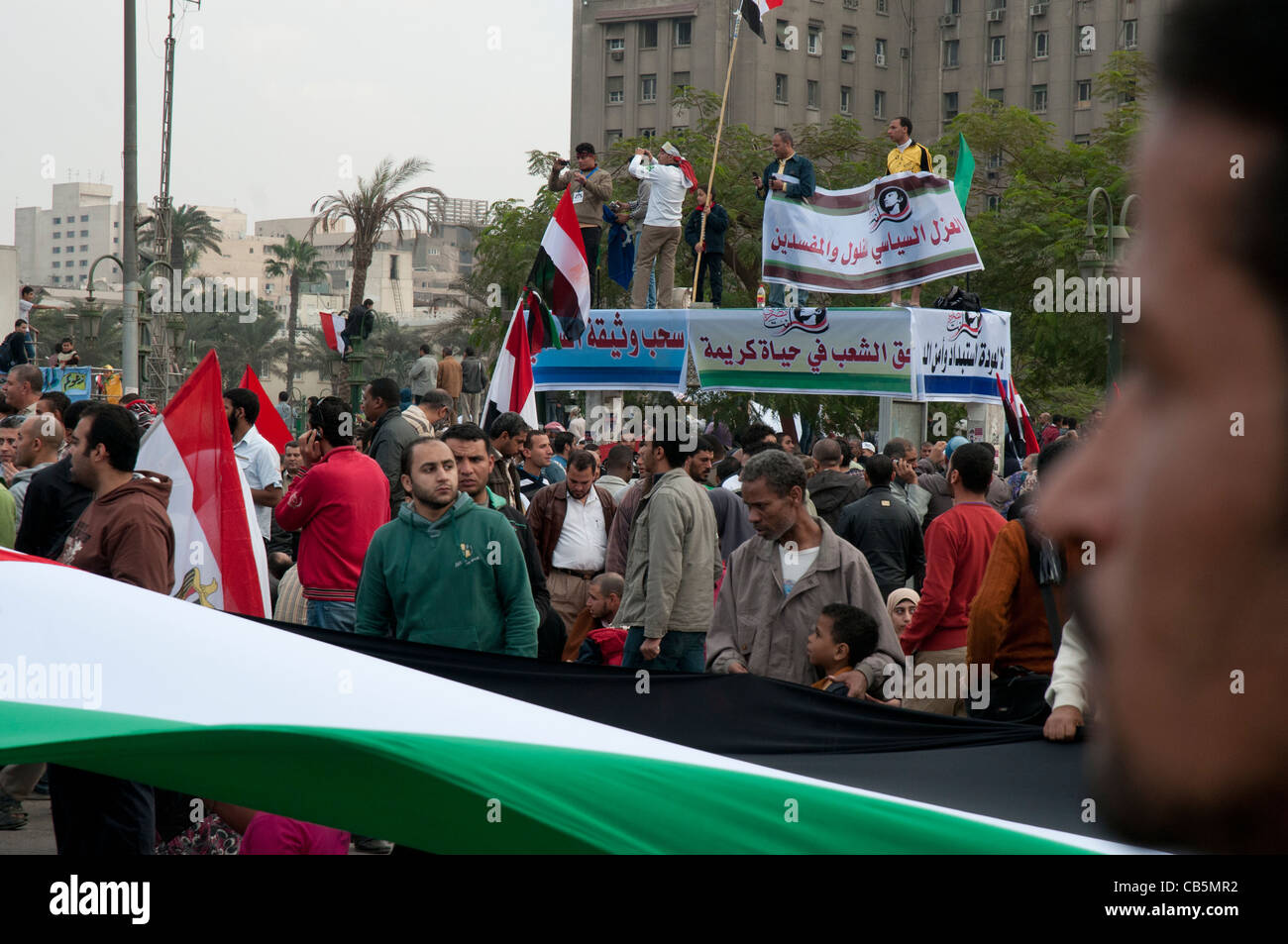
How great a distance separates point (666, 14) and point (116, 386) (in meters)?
62.4

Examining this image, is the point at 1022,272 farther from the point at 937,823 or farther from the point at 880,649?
the point at 937,823

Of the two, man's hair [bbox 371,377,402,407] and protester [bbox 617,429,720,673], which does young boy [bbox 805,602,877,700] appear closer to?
protester [bbox 617,429,720,673]

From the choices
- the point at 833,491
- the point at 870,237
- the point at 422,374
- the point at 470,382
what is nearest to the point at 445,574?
the point at 833,491

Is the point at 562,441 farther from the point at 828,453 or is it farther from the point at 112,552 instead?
the point at 112,552

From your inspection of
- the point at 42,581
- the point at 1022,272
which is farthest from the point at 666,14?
the point at 42,581

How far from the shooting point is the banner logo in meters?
17.2

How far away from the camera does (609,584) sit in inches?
335

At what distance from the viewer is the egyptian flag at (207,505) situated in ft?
24.1

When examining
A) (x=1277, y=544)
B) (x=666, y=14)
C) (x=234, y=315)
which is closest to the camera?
(x=1277, y=544)

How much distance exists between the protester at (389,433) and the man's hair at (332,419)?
40.2 inches

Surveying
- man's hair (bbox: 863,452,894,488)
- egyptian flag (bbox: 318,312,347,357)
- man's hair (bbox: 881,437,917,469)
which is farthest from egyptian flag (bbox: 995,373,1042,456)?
egyptian flag (bbox: 318,312,347,357)

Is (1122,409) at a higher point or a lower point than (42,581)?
higher

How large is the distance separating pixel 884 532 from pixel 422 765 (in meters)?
6.45
